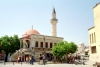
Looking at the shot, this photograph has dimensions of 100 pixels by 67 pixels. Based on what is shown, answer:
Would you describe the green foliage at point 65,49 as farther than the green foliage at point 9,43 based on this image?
No

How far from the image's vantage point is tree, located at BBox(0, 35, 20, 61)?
37.7 metres

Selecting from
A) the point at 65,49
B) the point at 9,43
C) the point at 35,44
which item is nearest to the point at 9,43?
the point at 9,43

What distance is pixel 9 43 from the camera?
37969 millimetres

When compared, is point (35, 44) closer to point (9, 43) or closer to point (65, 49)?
point (9, 43)

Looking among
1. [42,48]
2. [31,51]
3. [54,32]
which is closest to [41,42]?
[42,48]

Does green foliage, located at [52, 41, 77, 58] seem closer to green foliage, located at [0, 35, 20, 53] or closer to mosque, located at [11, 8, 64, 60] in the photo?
mosque, located at [11, 8, 64, 60]

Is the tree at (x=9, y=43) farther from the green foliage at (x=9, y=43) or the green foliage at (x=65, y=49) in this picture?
the green foliage at (x=65, y=49)

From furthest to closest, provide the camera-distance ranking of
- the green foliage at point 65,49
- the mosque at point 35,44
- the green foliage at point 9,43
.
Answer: the green foliage at point 9,43
the mosque at point 35,44
the green foliage at point 65,49

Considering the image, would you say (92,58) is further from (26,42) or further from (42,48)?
(26,42)

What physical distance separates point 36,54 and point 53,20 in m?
12.5

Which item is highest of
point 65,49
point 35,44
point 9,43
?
point 9,43

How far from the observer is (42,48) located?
121ft

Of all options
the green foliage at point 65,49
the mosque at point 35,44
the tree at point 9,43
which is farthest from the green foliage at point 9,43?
the green foliage at point 65,49

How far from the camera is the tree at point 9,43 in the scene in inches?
1482
